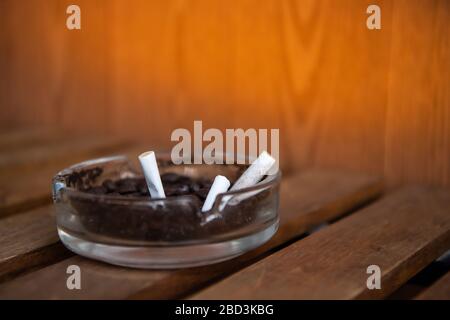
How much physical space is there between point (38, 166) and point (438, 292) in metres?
0.80

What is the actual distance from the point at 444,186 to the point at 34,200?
0.68 metres

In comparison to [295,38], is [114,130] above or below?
below

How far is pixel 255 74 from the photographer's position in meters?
1.26

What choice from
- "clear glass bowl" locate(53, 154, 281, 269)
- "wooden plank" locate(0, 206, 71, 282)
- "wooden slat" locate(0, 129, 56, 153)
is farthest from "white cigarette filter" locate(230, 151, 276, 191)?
"wooden slat" locate(0, 129, 56, 153)

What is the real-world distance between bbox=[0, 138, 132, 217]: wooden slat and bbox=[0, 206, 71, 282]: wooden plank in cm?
8

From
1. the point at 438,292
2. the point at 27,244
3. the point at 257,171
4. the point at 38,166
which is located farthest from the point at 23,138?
the point at 438,292

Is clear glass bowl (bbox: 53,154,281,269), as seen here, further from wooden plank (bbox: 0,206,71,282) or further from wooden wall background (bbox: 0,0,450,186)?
wooden wall background (bbox: 0,0,450,186)

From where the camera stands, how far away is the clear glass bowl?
69 cm

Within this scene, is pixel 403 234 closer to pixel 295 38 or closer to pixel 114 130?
pixel 295 38

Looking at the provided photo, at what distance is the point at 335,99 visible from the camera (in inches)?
46.0

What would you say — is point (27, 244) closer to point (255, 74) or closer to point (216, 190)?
point (216, 190)

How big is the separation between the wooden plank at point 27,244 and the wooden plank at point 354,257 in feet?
0.76
